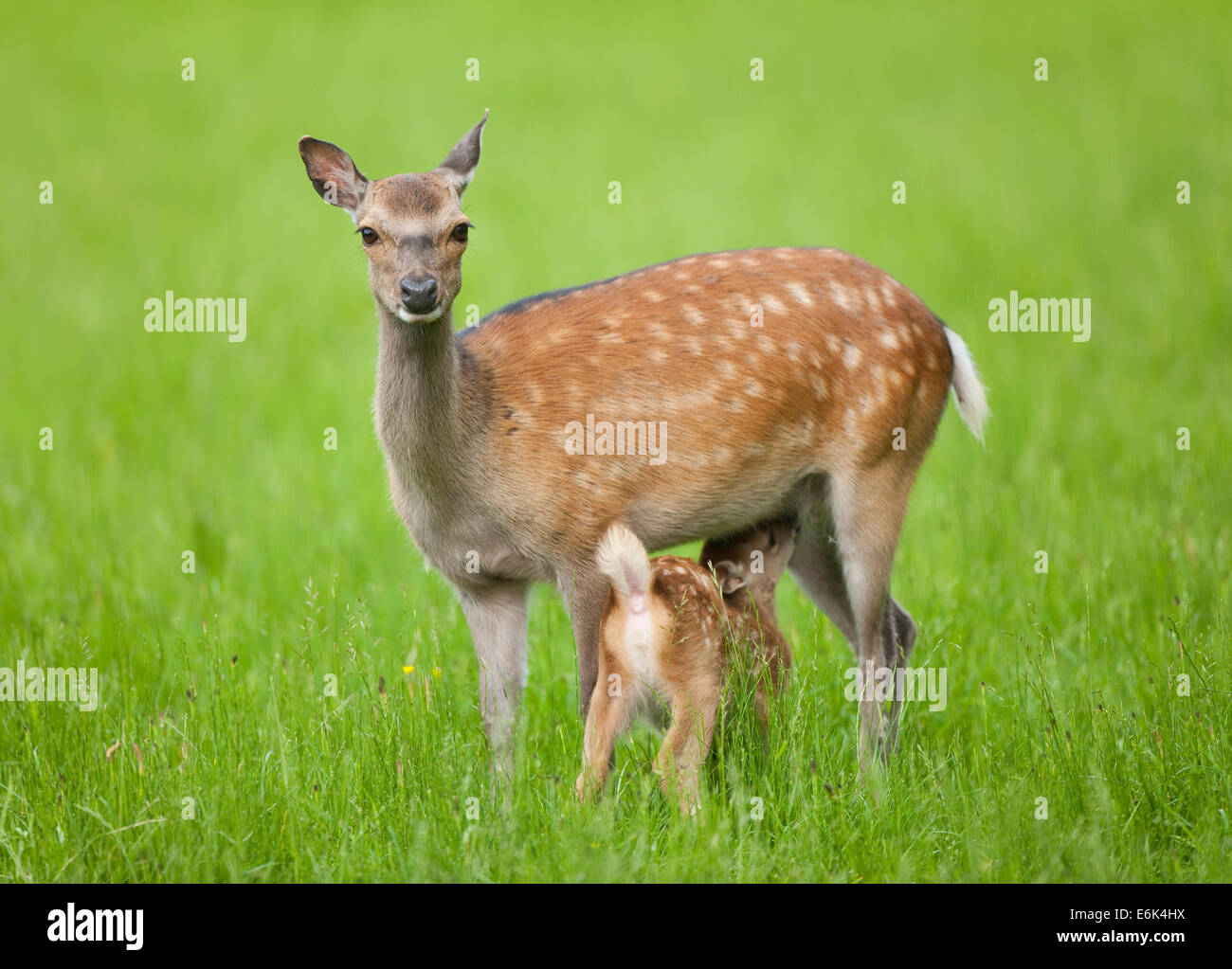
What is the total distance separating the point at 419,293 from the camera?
15.0ft

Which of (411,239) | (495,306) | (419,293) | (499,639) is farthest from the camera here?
(495,306)

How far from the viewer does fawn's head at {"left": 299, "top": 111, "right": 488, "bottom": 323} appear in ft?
15.1

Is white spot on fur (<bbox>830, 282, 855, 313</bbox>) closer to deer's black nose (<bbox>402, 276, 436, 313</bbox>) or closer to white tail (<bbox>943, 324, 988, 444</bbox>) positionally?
white tail (<bbox>943, 324, 988, 444</bbox>)

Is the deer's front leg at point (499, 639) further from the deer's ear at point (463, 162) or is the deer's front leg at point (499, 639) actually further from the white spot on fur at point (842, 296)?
the white spot on fur at point (842, 296)

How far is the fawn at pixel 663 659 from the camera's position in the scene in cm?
454

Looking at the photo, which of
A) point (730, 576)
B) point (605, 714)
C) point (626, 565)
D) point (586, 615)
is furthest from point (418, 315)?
point (730, 576)

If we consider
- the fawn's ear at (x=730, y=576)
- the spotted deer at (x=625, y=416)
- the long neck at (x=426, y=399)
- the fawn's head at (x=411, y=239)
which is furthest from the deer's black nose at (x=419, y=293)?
the fawn's ear at (x=730, y=576)

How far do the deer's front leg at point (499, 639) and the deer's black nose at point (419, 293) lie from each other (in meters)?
1.13

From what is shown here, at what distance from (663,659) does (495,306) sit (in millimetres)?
6669

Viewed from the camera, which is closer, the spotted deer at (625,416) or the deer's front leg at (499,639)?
the spotted deer at (625,416)

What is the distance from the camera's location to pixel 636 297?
533cm

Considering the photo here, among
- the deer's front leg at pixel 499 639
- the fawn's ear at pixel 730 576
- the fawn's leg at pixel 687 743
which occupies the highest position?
the fawn's ear at pixel 730 576

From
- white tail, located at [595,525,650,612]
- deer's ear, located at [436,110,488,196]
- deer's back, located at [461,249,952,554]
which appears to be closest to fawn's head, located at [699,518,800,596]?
deer's back, located at [461,249,952,554]

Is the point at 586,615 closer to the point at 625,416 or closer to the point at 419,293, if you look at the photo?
the point at 625,416
